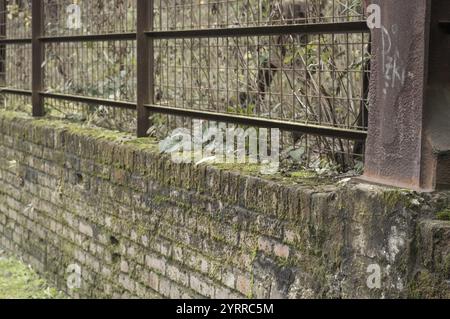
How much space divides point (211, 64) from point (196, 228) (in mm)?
1394

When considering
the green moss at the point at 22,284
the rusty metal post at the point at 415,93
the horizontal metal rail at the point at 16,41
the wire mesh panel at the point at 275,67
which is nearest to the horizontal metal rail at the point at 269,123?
the wire mesh panel at the point at 275,67

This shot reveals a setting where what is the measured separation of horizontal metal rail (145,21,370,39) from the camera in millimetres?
4504

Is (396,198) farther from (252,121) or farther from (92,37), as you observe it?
(92,37)

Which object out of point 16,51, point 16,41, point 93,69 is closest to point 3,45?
point 16,51

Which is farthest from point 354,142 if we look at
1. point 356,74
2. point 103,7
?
point 103,7

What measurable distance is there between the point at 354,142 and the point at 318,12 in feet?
2.72

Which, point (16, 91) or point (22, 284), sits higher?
point (16, 91)

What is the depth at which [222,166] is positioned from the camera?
5332 millimetres

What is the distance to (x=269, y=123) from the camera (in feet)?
16.9

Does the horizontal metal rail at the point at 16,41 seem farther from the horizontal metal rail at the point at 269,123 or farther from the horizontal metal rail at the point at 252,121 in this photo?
the horizontal metal rail at the point at 269,123

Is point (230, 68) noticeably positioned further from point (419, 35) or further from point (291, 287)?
point (419, 35)

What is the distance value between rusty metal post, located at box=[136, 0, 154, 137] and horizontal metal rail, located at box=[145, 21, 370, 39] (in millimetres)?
77

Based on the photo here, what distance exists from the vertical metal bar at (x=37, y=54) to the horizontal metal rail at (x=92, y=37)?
5.5 inches

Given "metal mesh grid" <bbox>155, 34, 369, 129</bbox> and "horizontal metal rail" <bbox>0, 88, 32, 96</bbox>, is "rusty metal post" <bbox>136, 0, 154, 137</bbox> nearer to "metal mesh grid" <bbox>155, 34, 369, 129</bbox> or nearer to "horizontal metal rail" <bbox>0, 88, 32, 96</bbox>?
"metal mesh grid" <bbox>155, 34, 369, 129</bbox>
